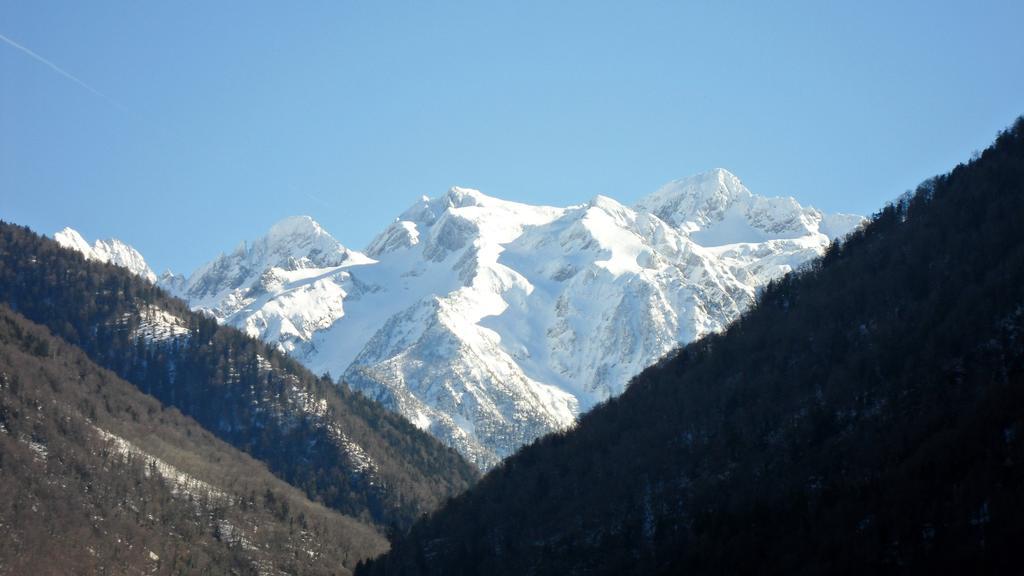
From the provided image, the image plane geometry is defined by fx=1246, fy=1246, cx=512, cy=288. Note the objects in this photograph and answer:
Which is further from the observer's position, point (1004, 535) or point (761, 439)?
point (761, 439)

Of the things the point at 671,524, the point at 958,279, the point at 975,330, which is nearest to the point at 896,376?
the point at 975,330

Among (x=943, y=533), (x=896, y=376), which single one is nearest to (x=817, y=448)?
(x=896, y=376)

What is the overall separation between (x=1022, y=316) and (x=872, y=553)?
45.8 m

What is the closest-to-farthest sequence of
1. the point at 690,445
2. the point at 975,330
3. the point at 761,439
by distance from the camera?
the point at 975,330, the point at 761,439, the point at 690,445

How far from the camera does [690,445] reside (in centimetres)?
19988

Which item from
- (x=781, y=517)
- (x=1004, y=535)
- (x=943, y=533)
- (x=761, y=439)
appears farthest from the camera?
(x=761, y=439)

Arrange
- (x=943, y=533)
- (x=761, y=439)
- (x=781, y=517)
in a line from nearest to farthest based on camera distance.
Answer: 1. (x=943, y=533)
2. (x=781, y=517)
3. (x=761, y=439)

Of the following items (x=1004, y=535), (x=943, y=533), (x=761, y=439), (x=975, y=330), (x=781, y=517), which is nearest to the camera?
(x=1004, y=535)

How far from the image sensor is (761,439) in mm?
182500

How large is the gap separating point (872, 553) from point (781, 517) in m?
22.6

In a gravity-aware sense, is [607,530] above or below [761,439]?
below

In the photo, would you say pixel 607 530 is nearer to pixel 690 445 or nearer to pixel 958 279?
pixel 690 445

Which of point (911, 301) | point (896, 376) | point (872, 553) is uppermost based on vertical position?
point (911, 301)

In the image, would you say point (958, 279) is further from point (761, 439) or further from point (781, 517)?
point (781, 517)
